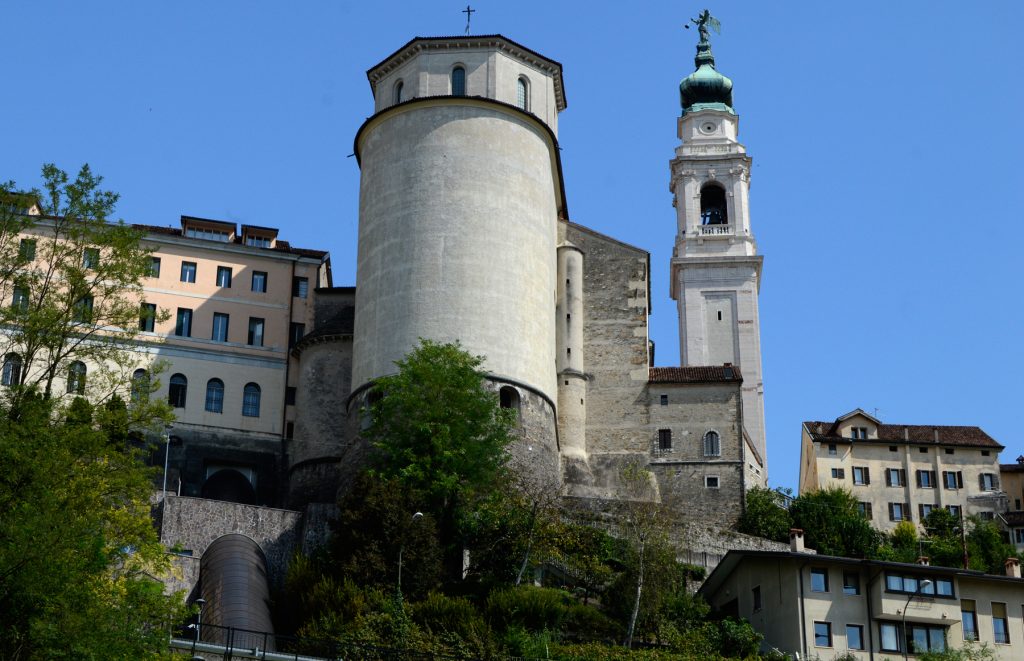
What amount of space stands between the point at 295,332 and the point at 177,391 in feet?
21.4

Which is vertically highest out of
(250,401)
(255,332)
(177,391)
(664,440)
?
(255,332)

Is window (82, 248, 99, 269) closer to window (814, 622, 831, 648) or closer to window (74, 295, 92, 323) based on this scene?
window (74, 295, 92, 323)

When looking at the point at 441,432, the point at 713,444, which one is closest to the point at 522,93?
the point at 713,444

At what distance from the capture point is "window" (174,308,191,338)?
243ft

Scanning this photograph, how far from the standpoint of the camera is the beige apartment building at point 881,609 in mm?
52000

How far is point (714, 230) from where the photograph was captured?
107m

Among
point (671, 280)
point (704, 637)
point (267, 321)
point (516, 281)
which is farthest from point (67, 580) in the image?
point (671, 280)

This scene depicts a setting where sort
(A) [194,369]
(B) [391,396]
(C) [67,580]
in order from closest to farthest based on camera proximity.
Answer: (C) [67,580] < (B) [391,396] < (A) [194,369]

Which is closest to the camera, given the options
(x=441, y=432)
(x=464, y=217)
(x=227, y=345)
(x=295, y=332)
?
(x=441, y=432)

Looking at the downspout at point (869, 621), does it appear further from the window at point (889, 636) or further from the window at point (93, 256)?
the window at point (93, 256)

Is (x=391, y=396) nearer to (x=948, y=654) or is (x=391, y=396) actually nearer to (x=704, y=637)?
(x=704, y=637)

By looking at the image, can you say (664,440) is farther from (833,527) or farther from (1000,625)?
(1000,625)

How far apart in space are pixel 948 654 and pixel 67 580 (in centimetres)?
2854

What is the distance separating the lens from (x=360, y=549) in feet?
172
